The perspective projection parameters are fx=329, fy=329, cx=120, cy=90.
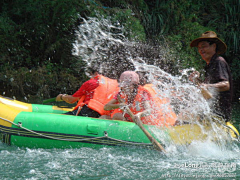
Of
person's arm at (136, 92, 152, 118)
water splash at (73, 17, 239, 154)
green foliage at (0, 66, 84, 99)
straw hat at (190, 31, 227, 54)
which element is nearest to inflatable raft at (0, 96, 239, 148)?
person's arm at (136, 92, 152, 118)

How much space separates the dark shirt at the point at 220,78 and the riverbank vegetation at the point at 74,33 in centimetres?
518

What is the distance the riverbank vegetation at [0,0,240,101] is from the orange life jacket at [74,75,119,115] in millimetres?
4674

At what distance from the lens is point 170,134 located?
4398 millimetres

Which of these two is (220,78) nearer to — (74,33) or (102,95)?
(102,95)

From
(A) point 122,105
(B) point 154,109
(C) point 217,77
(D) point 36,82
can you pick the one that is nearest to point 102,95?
(A) point 122,105

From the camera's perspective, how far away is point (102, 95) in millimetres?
4879

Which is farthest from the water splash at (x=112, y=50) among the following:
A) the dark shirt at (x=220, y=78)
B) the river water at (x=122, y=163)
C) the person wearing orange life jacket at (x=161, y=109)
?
the river water at (x=122, y=163)

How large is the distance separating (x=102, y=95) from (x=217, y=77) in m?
1.70

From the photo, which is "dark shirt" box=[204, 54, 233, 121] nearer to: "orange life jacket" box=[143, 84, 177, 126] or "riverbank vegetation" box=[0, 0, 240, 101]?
"orange life jacket" box=[143, 84, 177, 126]

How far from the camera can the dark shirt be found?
403 cm

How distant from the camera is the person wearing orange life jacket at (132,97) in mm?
4316

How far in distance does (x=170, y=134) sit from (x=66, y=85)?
5.76 metres

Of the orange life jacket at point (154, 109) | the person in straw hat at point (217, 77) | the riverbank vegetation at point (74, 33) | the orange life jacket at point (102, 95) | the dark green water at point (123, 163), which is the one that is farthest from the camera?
the riverbank vegetation at point (74, 33)

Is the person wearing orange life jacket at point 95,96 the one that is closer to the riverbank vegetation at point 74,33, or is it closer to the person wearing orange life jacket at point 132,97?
the person wearing orange life jacket at point 132,97
